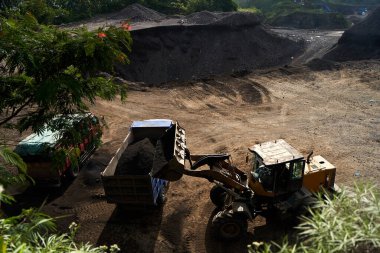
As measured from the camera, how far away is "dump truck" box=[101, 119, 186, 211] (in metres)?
10.1

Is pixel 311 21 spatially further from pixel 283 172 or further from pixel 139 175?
pixel 139 175

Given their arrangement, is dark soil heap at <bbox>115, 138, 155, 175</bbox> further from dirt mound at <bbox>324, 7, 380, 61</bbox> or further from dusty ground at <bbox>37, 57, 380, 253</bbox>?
dirt mound at <bbox>324, 7, 380, 61</bbox>

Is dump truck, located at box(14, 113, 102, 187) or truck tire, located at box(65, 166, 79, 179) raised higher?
dump truck, located at box(14, 113, 102, 187)

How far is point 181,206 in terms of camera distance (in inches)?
470

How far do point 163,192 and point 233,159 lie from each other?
426 centimetres

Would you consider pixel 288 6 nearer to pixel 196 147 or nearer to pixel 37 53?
pixel 196 147

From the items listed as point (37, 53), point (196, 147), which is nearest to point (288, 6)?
point (196, 147)

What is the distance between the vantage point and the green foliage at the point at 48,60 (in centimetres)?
663

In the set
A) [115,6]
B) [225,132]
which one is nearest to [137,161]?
[225,132]

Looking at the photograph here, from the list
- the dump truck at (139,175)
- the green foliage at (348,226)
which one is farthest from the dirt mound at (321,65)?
the green foliage at (348,226)

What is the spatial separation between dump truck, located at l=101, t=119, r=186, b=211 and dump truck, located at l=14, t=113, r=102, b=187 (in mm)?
1138

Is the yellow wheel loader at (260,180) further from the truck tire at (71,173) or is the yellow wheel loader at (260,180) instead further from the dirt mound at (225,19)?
the dirt mound at (225,19)

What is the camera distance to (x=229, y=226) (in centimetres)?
989

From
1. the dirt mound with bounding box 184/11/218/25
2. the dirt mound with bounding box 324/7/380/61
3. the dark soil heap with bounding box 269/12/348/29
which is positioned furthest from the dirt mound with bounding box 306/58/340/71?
the dark soil heap with bounding box 269/12/348/29
